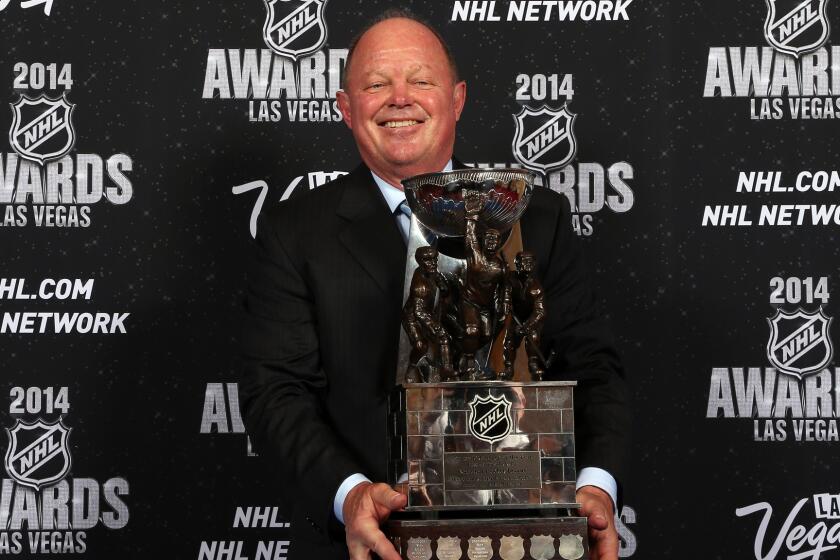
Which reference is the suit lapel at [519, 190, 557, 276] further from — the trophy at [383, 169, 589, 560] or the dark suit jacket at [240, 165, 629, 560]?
the trophy at [383, 169, 589, 560]

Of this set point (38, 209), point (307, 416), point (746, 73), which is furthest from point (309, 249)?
point (746, 73)

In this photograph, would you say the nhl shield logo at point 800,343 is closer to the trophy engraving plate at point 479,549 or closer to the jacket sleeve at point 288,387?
the jacket sleeve at point 288,387

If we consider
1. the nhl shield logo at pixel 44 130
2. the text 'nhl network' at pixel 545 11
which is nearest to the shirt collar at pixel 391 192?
the text 'nhl network' at pixel 545 11

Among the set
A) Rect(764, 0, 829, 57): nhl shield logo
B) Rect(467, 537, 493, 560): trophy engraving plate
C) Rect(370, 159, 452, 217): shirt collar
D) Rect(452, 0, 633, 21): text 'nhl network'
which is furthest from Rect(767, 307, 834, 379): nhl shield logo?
Rect(467, 537, 493, 560): trophy engraving plate

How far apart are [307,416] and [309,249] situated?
318 millimetres

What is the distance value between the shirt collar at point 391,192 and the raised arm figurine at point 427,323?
0.43 metres

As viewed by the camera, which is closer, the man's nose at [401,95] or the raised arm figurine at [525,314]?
the raised arm figurine at [525,314]

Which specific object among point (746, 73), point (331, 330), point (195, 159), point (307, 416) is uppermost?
point (746, 73)

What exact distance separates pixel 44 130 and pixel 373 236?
4.05ft

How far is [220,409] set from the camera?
9.32 ft

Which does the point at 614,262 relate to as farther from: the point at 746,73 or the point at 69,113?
the point at 69,113

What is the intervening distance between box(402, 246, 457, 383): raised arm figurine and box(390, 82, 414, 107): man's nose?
427mm

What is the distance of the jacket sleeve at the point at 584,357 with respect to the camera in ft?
6.07

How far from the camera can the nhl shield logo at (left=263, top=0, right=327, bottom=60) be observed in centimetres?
288
